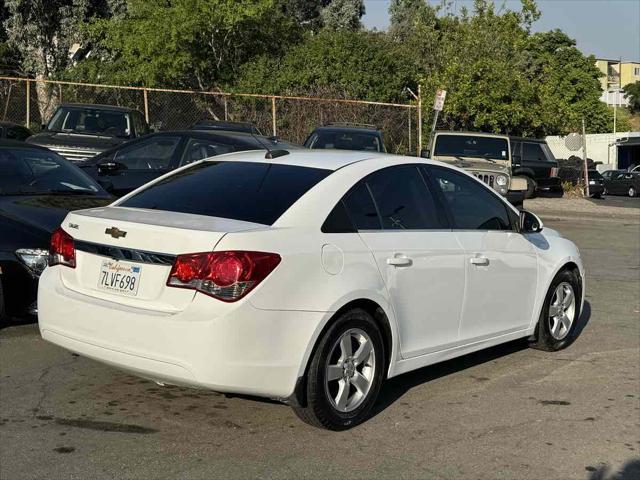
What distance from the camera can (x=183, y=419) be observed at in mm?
5043

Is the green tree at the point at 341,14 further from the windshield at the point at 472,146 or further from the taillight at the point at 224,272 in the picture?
the taillight at the point at 224,272

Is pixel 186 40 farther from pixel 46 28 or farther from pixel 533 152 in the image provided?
pixel 533 152

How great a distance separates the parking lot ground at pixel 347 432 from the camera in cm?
439

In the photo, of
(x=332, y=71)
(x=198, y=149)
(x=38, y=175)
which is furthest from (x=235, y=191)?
(x=332, y=71)

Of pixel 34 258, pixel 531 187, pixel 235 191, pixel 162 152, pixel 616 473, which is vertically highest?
pixel 162 152

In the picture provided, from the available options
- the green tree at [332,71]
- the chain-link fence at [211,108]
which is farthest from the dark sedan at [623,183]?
the chain-link fence at [211,108]

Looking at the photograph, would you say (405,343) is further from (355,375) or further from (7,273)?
(7,273)

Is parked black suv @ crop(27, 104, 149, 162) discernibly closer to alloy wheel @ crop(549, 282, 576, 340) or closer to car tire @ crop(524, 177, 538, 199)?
alloy wheel @ crop(549, 282, 576, 340)

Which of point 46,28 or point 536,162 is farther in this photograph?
point 46,28

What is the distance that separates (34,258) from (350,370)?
9.88ft

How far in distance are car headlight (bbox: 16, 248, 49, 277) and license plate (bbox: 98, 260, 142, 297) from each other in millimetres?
2006

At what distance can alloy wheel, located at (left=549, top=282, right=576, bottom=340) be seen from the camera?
6957mm

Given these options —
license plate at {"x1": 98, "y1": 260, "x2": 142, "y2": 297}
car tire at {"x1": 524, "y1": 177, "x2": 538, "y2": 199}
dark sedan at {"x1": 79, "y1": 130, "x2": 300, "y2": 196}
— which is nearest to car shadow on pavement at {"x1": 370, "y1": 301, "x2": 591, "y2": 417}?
license plate at {"x1": 98, "y1": 260, "x2": 142, "y2": 297}

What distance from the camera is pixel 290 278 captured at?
4.50 meters
